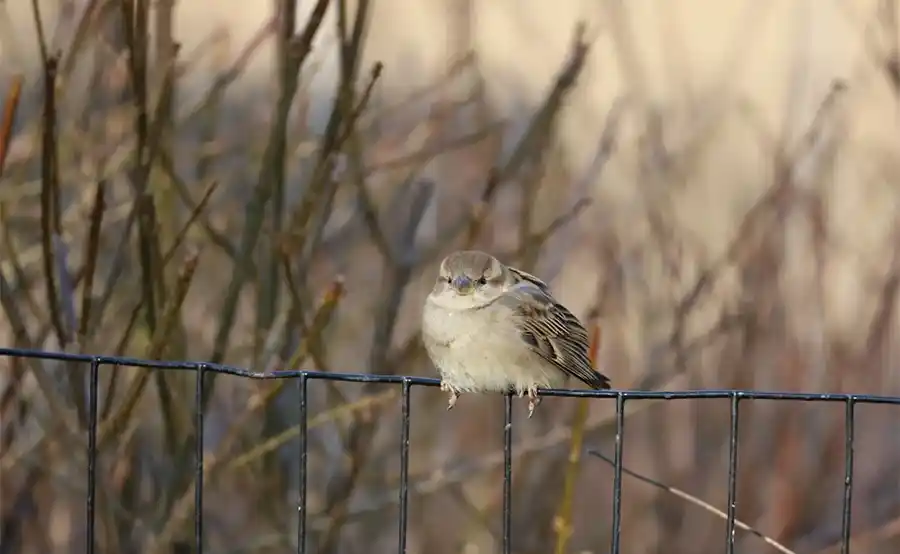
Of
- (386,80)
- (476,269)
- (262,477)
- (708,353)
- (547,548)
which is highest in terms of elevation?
(386,80)

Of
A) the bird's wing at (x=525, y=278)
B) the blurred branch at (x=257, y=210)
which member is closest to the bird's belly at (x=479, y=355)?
the bird's wing at (x=525, y=278)

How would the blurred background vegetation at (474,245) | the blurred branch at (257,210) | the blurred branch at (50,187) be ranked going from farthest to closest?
the blurred background vegetation at (474,245), the blurred branch at (257,210), the blurred branch at (50,187)

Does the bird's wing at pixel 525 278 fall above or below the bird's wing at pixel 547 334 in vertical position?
above

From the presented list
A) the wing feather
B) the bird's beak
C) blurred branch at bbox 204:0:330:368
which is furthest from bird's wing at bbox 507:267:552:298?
blurred branch at bbox 204:0:330:368

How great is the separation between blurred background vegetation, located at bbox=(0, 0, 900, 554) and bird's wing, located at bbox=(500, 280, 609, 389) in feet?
0.39

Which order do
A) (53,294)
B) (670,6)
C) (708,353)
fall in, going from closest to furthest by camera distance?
(53,294) → (670,6) → (708,353)

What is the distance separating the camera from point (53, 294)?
5.74 feet

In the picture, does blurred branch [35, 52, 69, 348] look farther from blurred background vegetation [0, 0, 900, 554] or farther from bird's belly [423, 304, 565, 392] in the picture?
bird's belly [423, 304, 565, 392]

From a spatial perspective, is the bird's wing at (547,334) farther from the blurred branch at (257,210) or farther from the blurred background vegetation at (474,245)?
the blurred branch at (257,210)

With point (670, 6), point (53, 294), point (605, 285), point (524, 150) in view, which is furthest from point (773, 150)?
point (53, 294)

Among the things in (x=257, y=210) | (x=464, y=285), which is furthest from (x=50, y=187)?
(x=464, y=285)

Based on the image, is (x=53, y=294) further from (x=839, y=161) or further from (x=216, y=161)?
(x=839, y=161)

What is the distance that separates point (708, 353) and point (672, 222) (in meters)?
0.40

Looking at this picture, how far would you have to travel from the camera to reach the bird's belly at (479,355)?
1.94 m
